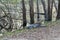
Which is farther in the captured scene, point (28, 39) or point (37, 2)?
point (37, 2)

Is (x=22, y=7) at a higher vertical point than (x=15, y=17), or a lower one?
higher

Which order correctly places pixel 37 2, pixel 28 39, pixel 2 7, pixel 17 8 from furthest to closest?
pixel 37 2
pixel 17 8
pixel 2 7
pixel 28 39

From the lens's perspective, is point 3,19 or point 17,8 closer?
point 3,19

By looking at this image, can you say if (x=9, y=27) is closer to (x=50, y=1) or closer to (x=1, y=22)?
(x=1, y=22)

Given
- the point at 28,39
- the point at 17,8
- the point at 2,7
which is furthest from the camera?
the point at 17,8

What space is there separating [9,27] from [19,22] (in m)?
1.19

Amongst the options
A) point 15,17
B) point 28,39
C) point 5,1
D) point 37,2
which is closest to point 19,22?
point 15,17

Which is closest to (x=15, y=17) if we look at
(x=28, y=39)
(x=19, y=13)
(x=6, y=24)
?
(x=19, y=13)

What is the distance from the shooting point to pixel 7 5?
1048 cm

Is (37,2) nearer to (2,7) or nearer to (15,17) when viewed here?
(15,17)

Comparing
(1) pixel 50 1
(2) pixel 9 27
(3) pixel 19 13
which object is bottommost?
(2) pixel 9 27

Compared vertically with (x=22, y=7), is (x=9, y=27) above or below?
below

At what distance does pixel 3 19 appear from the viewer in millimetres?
10492

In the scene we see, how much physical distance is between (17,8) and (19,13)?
0.40 m
